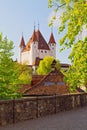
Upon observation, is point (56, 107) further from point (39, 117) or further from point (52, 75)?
point (52, 75)

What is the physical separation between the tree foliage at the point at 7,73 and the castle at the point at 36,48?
117 meters

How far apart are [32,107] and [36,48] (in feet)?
436

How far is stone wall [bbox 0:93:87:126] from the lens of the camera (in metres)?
18.8

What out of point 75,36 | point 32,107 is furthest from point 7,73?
point 75,36

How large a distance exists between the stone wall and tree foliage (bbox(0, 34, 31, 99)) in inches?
131

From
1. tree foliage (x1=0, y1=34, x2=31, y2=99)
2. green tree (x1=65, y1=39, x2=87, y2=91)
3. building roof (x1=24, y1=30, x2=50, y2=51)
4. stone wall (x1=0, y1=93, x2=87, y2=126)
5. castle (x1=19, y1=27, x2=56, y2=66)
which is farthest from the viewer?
castle (x1=19, y1=27, x2=56, y2=66)

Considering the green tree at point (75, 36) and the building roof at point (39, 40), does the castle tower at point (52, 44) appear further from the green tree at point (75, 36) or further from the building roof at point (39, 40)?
the green tree at point (75, 36)

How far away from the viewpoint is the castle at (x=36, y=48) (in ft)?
494

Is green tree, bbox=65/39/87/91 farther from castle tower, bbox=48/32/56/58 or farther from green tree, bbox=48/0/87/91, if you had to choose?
castle tower, bbox=48/32/56/58

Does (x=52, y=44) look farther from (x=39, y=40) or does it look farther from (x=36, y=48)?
(x=39, y=40)


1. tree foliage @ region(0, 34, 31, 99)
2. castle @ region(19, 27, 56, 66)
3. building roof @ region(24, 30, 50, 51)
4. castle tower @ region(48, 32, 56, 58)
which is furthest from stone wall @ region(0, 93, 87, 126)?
castle tower @ region(48, 32, 56, 58)

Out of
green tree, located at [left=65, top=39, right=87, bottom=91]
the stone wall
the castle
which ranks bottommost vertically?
the stone wall

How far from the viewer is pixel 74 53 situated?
51.2ft

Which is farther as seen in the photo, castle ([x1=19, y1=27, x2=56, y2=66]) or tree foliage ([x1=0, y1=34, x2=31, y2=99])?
castle ([x1=19, y1=27, x2=56, y2=66])
